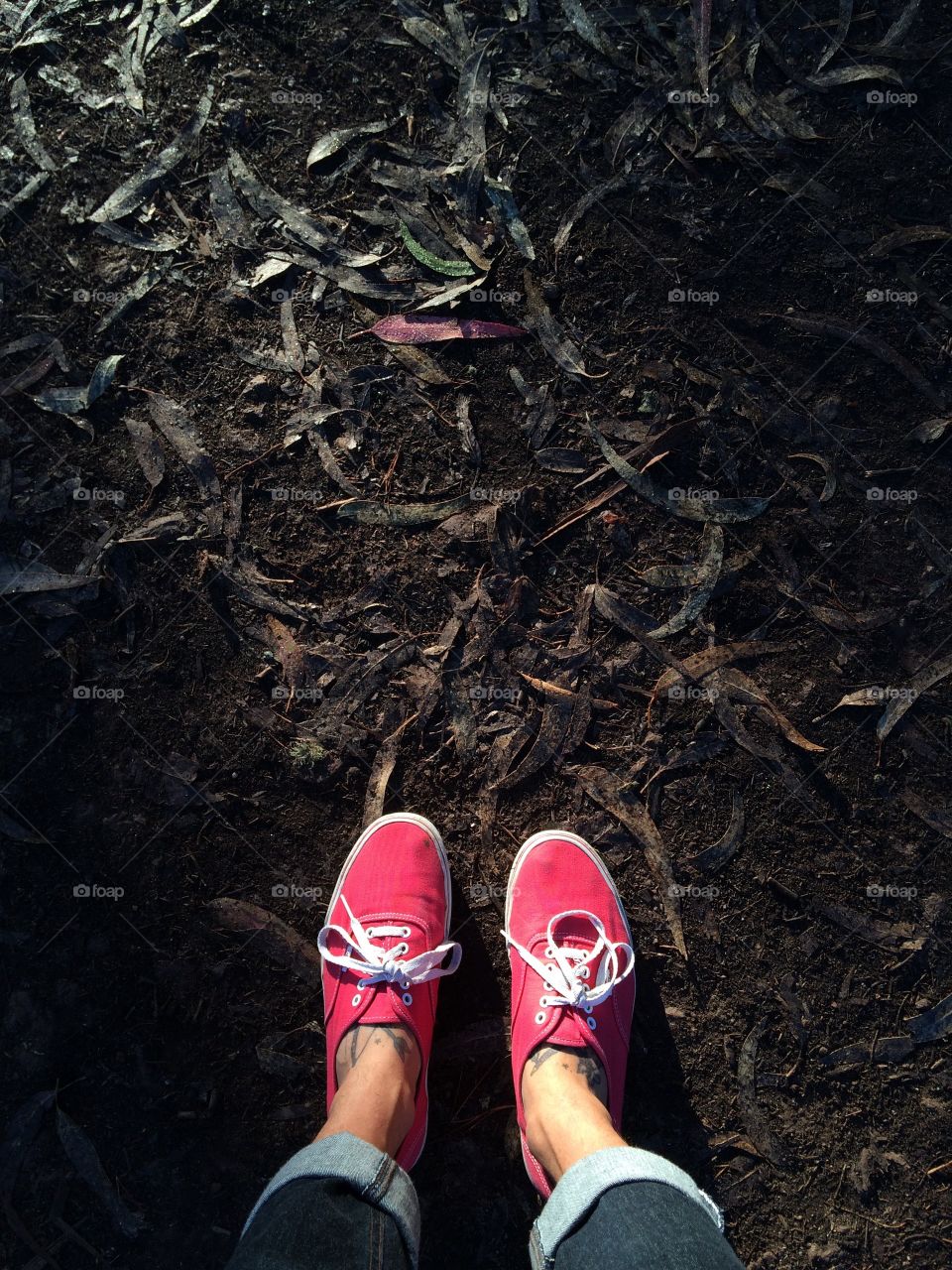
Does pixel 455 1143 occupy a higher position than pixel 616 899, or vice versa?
pixel 616 899

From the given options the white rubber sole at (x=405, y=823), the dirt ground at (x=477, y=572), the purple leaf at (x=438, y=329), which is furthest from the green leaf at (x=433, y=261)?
the white rubber sole at (x=405, y=823)

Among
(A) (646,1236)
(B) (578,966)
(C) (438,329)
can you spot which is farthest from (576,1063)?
(C) (438,329)

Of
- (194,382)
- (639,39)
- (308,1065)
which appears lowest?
(308,1065)

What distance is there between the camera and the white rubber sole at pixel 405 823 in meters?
1.93

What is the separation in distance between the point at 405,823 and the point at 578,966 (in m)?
0.59

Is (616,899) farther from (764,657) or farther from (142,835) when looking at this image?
(142,835)

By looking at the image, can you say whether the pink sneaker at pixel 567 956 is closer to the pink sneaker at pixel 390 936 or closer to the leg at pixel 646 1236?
the pink sneaker at pixel 390 936

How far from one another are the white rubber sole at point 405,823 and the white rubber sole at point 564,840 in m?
0.17

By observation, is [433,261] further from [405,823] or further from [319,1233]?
[319,1233]

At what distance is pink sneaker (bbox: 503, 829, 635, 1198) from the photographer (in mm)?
1834

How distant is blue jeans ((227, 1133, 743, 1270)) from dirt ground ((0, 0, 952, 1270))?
1.25 feet

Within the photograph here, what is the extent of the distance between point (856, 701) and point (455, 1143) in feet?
5.24

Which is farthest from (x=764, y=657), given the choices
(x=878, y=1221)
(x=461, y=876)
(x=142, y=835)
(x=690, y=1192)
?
(x=142, y=835)

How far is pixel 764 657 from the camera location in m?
1.98
